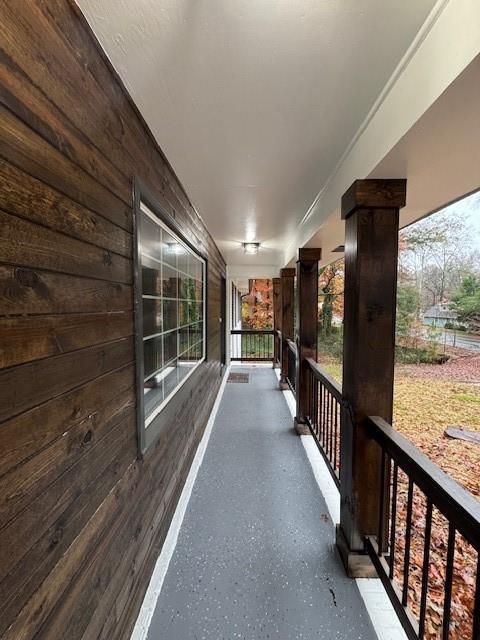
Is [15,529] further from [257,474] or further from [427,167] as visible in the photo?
[257,474]

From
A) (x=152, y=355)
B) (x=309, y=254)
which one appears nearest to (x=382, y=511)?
(x=152, y=355)

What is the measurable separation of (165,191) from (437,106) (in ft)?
4.97

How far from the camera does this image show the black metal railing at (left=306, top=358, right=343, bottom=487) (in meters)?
2.48

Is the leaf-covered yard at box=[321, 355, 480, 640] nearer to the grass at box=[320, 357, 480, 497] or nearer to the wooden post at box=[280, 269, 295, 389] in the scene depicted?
the grass at box=[320, 357, 480, 497]

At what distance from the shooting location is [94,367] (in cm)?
105

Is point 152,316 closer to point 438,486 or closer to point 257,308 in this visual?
point 438,486

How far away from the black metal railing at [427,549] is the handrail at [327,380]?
611 millimetres

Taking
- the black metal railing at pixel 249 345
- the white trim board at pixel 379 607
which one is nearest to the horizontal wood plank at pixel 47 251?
the white trim board at pixel 379 607

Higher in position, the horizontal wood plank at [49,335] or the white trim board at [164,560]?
the horizontal wood plank at [49,335]

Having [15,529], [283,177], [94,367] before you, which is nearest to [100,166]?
[94,367]

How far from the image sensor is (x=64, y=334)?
0.88m

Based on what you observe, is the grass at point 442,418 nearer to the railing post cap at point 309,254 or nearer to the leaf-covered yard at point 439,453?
the leaf-covered yard at point 439,453

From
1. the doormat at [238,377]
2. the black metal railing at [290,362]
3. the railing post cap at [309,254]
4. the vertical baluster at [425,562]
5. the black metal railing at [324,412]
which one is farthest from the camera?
the doormat at [238,377]

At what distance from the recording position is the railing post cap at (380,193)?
1548mm
